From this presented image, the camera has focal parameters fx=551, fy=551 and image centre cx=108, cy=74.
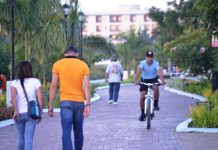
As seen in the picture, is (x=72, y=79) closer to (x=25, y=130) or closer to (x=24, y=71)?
(x=24, y=71)

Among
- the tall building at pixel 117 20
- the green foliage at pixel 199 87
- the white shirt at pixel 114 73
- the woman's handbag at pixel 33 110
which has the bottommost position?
the green foliage at pixel 199 87

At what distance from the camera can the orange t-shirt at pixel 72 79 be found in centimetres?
848

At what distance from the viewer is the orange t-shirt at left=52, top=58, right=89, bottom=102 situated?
8.48 meters

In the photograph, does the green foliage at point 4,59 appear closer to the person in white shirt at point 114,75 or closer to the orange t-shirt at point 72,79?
the person in white shirt at point 114,75

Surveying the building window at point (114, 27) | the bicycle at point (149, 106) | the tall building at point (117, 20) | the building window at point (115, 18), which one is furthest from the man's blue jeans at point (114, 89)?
the building window at point (114, 27)

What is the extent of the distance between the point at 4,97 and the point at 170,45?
1867cm

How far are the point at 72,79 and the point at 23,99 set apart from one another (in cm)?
80

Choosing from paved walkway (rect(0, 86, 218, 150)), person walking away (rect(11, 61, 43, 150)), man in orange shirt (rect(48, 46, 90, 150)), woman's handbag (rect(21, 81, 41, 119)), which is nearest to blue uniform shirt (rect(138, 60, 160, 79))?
paved walkway (rect(0, 86, 218, 150))

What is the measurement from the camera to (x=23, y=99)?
8383 millimetres

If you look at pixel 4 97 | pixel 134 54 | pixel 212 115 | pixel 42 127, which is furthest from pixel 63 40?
pixel 134 54

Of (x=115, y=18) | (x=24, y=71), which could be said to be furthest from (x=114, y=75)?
(x=115, y=18)

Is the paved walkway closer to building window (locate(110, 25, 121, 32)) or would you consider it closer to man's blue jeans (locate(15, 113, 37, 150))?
man's blue jeans (locate(15, 113, 37, 150))

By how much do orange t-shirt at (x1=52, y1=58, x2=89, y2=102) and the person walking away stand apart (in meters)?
0.40

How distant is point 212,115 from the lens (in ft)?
40.1
